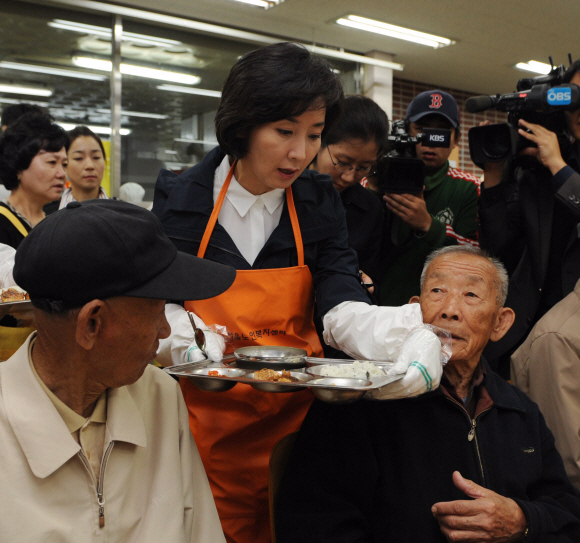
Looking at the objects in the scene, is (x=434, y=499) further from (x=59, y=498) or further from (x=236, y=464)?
(x=59, y=498)

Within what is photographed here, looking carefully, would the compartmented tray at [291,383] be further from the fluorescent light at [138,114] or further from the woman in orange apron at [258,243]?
the fluorescent light at [138,114]

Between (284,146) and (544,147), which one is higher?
(544,147)

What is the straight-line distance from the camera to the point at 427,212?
2.62 metres

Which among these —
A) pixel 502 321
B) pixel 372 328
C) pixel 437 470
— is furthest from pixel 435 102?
pixel 437 470

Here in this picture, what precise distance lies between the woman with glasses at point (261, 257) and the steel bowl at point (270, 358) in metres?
0.08

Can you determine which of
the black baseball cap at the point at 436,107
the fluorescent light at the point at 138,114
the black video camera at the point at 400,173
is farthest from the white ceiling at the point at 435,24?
the black video camera at the point at 400,173

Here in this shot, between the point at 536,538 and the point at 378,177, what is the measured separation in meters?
1.52

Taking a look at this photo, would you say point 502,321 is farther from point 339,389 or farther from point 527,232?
point 339,389

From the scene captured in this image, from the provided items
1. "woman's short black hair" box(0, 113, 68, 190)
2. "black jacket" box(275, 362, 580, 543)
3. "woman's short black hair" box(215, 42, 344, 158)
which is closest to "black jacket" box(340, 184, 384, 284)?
"woman's short black hair" box(215, 42, 344, 158)

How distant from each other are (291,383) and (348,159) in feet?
4.24

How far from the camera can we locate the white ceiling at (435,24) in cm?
580

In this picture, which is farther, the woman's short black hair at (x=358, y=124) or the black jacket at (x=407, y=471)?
the woman's short black hair at (x=358, y=124)

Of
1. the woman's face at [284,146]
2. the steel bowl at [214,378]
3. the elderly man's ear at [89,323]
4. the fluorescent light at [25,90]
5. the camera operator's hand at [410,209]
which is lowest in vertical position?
the steel bowl at [214,378]

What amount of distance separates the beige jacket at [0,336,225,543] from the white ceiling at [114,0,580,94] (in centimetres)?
518
